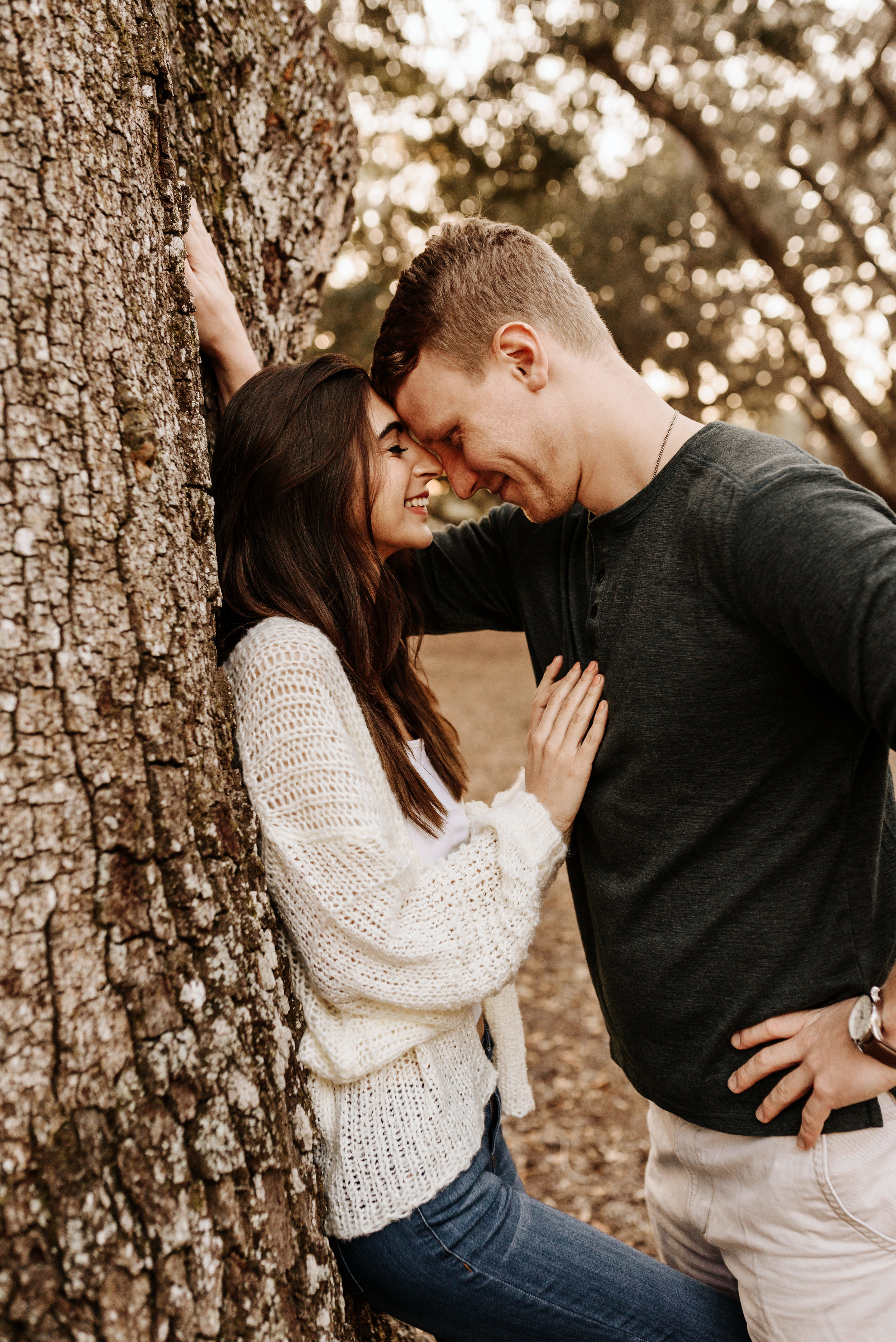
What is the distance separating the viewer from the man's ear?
2.17m

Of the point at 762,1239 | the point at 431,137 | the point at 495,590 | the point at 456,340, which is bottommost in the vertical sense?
the point at 762,1239

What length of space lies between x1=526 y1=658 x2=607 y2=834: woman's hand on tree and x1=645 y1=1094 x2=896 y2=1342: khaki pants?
0.77m

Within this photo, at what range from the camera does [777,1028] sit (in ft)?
6.03

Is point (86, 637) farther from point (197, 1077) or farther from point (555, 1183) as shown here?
point (555, 1183)

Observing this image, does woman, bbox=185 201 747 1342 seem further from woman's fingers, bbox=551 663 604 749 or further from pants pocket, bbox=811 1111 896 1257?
pants pocket, bbox=811 1111 896 1257

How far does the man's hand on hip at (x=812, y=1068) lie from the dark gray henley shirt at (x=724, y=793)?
37 mm

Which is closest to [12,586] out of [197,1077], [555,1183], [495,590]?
[197,1077]

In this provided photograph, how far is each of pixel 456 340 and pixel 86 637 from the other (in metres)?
1.27

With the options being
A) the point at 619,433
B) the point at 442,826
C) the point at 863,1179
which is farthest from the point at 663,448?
the point at 863,1179

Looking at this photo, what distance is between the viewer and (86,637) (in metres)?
1.36

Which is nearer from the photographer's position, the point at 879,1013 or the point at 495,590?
the point at 879,1013

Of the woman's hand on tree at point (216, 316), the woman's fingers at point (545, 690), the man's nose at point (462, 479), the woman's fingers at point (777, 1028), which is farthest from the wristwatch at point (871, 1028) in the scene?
the woman's hand on tree at point (216, 316)

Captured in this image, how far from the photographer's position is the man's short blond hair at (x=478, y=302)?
2211mm

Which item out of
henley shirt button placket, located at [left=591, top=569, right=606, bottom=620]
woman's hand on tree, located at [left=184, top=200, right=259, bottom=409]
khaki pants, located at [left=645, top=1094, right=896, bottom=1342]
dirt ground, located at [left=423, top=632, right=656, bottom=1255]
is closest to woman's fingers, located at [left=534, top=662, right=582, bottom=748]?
henley shirt button placket, located at [left=591, top=569, right=606, bottom=620]
